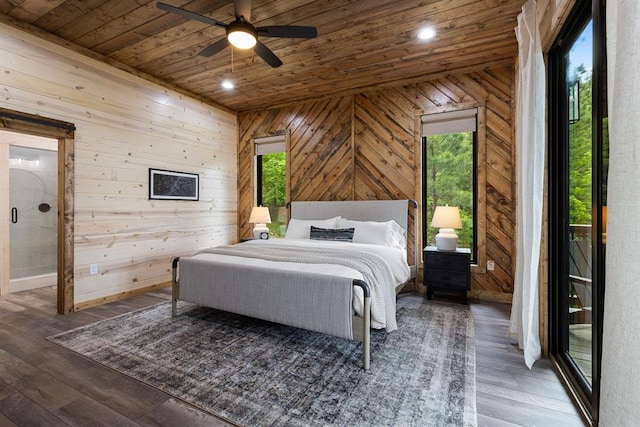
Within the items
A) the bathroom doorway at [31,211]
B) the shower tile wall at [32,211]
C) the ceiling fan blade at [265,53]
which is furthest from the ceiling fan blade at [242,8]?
the shower tile wall at [32,211]

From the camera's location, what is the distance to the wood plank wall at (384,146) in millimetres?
3871

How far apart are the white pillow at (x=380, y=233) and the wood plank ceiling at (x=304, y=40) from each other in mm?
2052

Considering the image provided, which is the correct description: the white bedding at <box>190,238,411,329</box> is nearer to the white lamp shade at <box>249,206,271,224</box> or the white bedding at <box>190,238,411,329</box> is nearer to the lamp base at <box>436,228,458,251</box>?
the lamp base at <box>436,228,458,251</box>

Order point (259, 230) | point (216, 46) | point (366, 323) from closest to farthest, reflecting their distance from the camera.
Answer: point (366, 323) < point (216, 46) < point (259, 230)

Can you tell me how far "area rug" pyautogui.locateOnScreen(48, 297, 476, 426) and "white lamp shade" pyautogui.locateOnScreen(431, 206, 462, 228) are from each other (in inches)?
41.2

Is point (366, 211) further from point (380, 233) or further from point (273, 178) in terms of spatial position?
point (273, 178)

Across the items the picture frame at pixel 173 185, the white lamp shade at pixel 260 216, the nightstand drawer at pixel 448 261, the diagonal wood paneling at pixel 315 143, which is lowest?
the nightstand drawer at pixel 448 261

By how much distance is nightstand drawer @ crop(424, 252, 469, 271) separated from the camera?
11.9 ft

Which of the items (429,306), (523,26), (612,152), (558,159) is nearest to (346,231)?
(429,306)

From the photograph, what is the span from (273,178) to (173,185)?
5.75ft

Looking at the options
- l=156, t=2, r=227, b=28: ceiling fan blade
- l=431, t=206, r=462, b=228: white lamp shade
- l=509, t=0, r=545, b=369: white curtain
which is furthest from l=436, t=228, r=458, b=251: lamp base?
l=156, t=2, r=227, b=28: ceiling fan blade

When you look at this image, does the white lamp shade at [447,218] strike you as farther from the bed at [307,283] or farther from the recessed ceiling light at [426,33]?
the recessed ceiling light at [426,33]

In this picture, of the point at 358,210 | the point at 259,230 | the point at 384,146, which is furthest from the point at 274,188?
the point at 384,146

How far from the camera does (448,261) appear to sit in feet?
12.2
